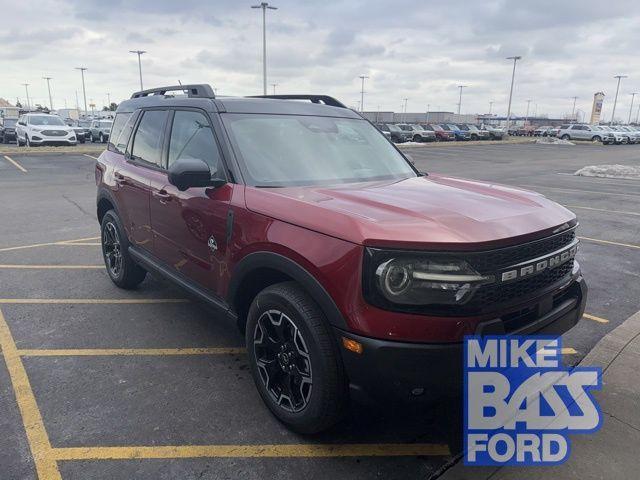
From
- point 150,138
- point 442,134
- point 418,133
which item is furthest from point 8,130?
point 442,134

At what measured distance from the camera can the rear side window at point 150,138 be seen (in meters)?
4.27

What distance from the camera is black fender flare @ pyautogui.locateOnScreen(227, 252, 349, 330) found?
96.6 inches

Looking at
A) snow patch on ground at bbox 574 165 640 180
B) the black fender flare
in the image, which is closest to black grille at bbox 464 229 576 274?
the black fender flare

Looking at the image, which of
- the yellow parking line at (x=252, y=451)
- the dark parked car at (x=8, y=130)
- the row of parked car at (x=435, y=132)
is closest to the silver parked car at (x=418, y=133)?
the row of parked car at (x=435, y=132)

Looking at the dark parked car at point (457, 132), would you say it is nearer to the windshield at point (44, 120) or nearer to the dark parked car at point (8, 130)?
the windshield at point (44, 120)

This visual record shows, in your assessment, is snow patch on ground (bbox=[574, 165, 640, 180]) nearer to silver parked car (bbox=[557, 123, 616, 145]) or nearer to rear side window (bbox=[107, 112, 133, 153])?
rear side window (bbox=[107, 112, 133, 153])

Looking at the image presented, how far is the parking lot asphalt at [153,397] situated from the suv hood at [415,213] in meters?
0.93

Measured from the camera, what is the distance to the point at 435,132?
45.5 metres

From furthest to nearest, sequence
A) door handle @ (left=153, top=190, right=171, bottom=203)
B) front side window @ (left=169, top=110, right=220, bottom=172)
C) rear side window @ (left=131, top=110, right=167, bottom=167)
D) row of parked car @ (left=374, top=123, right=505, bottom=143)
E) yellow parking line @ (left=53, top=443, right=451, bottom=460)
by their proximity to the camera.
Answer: row of parked car @ (left=374, top=123, right=505, bottom=143) → rear side window @ (left=131, top=110, right=167, bottom=167) → door handle @ (left=153, top=190, right=171, bottom=203) → front side window @ (left=169, top=110, right=220, bottom=172) → yellow parking line @ (left=53, top=443, right=451, bottom=460)

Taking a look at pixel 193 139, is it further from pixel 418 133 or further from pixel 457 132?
pixel 457 132

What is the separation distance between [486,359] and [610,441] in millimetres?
1037

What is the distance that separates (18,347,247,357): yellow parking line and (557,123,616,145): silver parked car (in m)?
53.8

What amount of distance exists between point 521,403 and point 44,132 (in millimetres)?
28183

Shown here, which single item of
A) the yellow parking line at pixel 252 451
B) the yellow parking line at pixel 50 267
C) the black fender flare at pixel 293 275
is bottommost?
the yellow parking line at pixel 50 267
